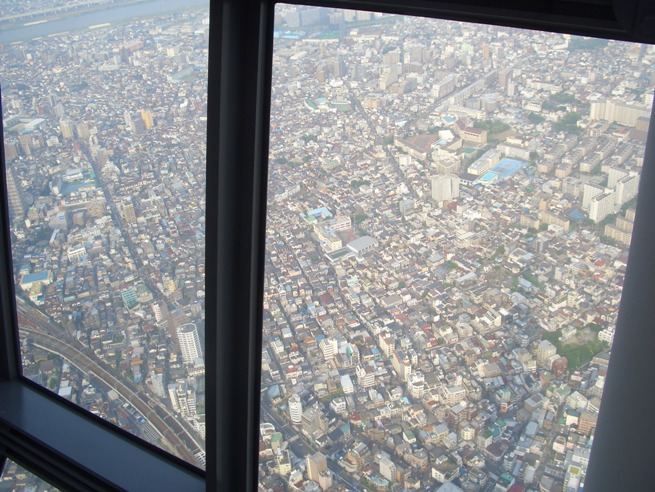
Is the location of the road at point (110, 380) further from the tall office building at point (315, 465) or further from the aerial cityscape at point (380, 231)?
the tall office building at point (315, 465)

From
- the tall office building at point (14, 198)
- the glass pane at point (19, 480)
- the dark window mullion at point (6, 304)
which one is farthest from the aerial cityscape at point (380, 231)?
Result: the glass pane at point (19, 480)

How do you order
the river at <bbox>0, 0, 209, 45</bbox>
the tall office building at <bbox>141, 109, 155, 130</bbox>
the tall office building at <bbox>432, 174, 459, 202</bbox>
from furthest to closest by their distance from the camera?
the tall office building at <bbox>141, 109, 155, 130</bbox> → the river at <bbox>0, 0, 209, 45</bbox> → the tall office building at <bbox>432, 174, 459, 202</bbox>

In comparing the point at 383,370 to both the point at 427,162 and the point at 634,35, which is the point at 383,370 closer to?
the point at 427,162

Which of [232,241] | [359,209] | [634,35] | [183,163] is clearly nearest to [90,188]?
[183,163]

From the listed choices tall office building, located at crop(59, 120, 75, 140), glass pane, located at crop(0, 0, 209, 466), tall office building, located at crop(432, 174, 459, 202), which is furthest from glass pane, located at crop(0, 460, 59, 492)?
tall office building, located at crop(432, 174, 459, 202)

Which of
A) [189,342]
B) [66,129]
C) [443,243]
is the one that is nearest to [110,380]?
[189,342]

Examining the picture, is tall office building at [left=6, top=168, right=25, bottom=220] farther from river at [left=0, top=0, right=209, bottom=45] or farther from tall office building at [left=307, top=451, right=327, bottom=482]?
tall office building at [left=307, top=451, right=327, bottom=482]

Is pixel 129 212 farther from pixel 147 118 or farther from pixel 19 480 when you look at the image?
pixel 19 480
